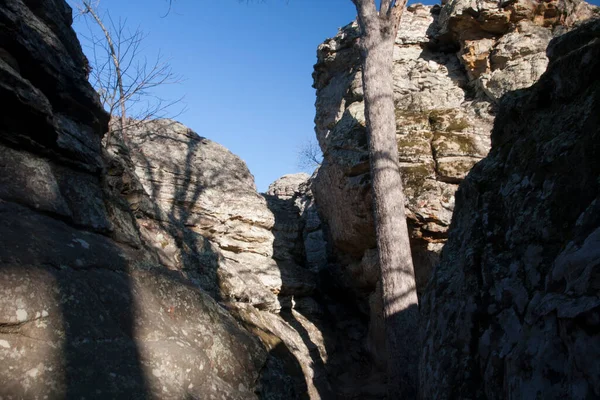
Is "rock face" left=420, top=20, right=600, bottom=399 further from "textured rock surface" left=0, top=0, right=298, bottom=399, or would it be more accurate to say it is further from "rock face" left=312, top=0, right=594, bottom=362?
"rock face" left=312, top=0, right=594, bottom=362

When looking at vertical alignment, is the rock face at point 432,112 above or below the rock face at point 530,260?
above

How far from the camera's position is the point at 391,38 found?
26.6ft

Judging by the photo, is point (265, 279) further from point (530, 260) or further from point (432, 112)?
point (530, 260)

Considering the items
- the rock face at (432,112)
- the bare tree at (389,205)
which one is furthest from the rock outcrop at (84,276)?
the rock face at (432,112)

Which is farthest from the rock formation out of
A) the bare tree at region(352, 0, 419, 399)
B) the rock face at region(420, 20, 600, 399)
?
the bare tree at region(352, 0, 419, 399)

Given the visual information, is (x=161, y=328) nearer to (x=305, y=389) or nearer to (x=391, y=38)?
(x=305, y=389)

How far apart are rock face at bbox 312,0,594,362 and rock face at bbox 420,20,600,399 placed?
5040 millimetres

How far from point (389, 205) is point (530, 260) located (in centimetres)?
469

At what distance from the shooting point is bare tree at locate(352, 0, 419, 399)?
250 inches

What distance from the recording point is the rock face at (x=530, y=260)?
1698 mm

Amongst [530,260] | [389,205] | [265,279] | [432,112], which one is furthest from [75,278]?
[432,112]

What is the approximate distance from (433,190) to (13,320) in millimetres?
7314

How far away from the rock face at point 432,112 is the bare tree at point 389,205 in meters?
1.40

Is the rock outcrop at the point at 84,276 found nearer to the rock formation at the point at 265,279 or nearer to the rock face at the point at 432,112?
the rock formation at the point at 265,279
